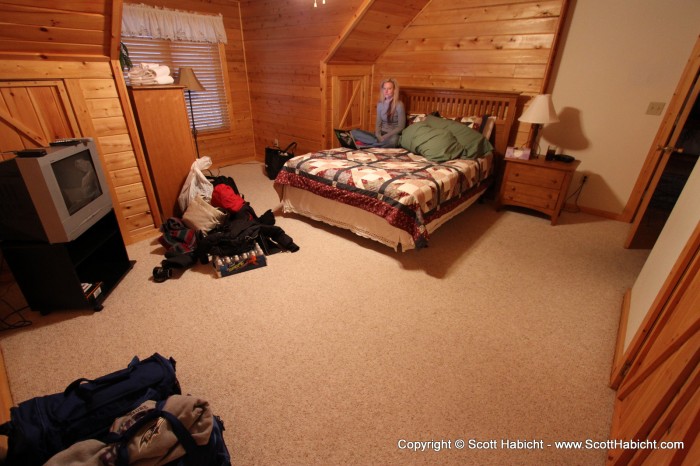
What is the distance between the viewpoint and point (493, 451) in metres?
1.37

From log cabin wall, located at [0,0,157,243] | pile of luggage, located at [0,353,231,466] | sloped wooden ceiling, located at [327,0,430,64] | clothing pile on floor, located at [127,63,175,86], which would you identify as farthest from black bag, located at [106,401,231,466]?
sloped wooden ceiling, located at [327,0,430,64]

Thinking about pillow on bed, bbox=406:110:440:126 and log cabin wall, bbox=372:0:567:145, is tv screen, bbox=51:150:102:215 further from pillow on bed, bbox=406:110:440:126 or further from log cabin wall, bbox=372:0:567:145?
log cabin wall, bbox=372:0:567:145

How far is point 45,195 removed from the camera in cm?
175

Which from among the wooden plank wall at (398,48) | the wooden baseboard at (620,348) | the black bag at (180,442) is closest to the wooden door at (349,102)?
the wooden plank wall at (398,48)

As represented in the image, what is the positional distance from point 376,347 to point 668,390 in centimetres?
119

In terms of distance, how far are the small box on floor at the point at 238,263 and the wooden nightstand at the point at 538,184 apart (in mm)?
2651

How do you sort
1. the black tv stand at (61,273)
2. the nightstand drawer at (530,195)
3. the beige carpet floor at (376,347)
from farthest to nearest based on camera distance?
the nightstand drawer at (530,195) < the black tv stand at (61,273) < the beige carpet floor at (376,347)

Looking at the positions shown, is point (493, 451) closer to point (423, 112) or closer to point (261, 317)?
point (261, 317)

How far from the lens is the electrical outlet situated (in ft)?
9.90

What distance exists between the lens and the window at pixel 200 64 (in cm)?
408

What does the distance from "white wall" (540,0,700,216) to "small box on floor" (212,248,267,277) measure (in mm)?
3315

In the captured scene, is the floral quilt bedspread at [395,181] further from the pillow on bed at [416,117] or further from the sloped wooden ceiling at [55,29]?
the sloped wooden ceiling at [55,29]

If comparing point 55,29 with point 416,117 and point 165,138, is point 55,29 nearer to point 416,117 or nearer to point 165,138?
point 165,138

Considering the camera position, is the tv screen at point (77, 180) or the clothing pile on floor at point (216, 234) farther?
the clothing pile on floor at point (216, 234)
